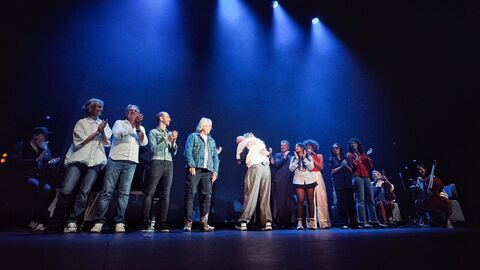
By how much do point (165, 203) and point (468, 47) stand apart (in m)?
9.20

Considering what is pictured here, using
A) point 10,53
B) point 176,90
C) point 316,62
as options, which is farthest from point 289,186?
point 10,53

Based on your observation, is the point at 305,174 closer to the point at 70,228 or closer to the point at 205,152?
the point at 205,152

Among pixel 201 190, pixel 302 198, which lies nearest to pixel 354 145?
pixel 302 198

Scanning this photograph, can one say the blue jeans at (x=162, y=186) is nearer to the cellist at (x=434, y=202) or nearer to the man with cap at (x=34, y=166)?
the man with cap at (x=34, y=166)

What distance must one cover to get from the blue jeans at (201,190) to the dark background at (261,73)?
1.84m

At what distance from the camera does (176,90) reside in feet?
21.3

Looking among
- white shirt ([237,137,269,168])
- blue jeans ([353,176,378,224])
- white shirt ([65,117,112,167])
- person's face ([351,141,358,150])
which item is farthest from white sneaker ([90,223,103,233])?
person's face ([351,141,358,150])

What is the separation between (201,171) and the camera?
4.43 m

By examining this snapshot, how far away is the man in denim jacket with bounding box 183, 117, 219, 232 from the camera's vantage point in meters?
4.25

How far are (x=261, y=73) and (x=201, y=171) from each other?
4.14 metres

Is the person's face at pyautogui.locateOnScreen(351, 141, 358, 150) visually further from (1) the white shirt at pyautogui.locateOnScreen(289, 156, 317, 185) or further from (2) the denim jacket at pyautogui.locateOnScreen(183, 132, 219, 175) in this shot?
(2) the denim jacket at pyautogui.locateOnScreen(183, 132, 219, 175)

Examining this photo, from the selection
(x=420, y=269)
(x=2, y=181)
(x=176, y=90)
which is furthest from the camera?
(x=176, y=90)

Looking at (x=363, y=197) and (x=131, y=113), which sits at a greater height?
(x=131, y=113)

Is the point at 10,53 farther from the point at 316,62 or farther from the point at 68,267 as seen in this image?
the point at 316,62
